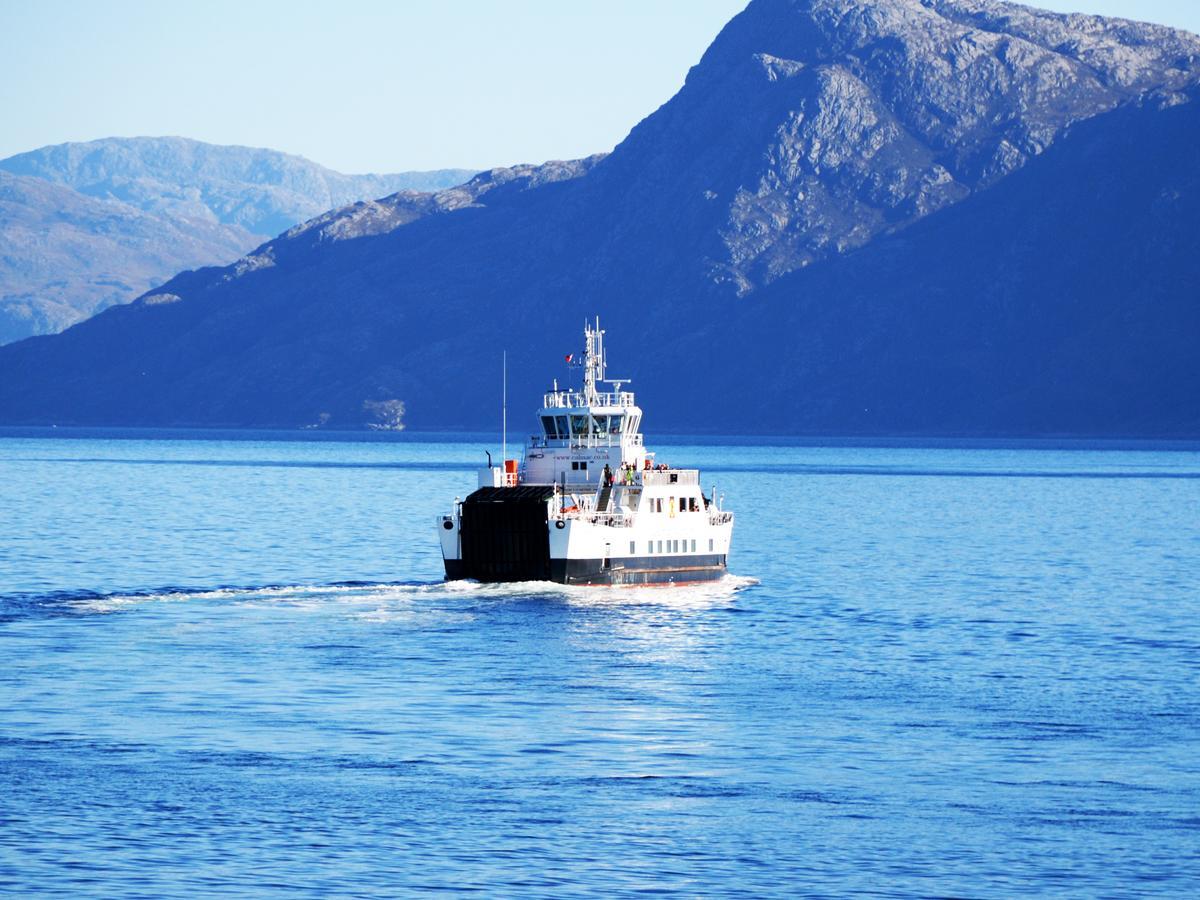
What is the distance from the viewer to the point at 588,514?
94.1 metres

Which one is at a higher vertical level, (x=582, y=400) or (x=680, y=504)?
(x=582, y=400)

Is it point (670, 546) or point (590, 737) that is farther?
point (670, 546)

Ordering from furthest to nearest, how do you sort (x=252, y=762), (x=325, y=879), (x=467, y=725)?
(x=467, y=725) → (x=252, y=762) → (x=325, y=879)

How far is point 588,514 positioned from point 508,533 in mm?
3636

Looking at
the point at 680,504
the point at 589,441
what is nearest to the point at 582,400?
the point at 589,441

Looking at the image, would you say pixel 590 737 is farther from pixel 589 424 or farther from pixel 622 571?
pixel 589 424

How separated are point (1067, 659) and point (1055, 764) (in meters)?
23.0

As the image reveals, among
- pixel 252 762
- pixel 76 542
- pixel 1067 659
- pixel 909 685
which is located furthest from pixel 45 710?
pixel 76 542

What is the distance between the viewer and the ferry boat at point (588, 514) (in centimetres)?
9369

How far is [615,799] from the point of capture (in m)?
50.9

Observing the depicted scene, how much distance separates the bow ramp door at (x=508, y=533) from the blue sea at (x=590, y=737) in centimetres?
126

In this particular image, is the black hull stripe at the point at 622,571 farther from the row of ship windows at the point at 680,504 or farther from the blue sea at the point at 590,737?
the row of ship windows at the point at 680,504

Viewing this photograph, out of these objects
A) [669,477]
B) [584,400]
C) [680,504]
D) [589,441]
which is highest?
[584,400]

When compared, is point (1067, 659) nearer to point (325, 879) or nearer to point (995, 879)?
point (995, 879)
